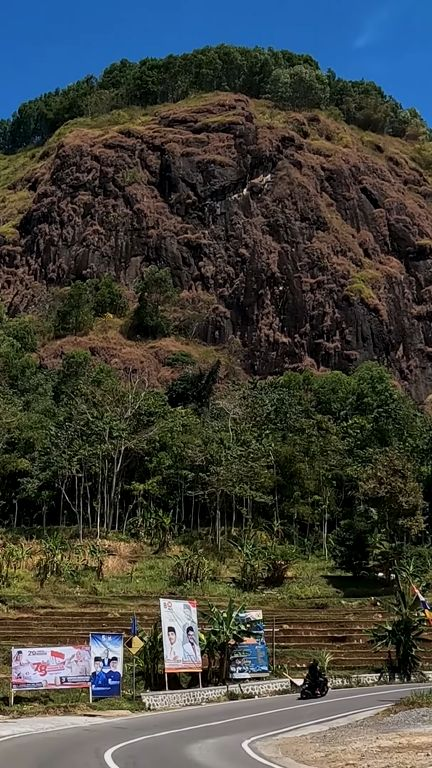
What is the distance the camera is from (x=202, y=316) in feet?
314

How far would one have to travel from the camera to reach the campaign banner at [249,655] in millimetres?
28531

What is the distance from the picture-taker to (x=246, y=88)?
410ft

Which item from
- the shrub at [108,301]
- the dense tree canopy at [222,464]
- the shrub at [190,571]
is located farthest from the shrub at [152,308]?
the shrub at [190,571]

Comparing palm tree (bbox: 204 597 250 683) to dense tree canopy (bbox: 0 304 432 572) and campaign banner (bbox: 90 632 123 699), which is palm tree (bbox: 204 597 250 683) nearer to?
campaign banner (bbox: 90 632 123 699)

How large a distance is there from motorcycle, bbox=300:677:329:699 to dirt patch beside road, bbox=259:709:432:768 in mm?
7394

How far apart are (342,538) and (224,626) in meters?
24.4

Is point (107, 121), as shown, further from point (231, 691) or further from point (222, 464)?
point (231, 691)

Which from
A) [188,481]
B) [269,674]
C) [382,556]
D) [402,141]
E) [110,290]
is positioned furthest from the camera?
[402,141]

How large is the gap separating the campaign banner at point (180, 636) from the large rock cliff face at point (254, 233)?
66995 mm

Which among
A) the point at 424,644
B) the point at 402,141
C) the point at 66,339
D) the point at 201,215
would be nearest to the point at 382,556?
the point at 424,644

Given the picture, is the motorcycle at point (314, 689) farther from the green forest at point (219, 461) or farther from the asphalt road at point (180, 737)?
the green forest at point (219, 461)

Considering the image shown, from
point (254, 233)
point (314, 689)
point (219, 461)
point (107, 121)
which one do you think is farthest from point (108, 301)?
point (314, 689)

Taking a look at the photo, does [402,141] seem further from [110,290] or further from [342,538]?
[342,538]

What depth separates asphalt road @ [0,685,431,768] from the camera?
12.8 meters
